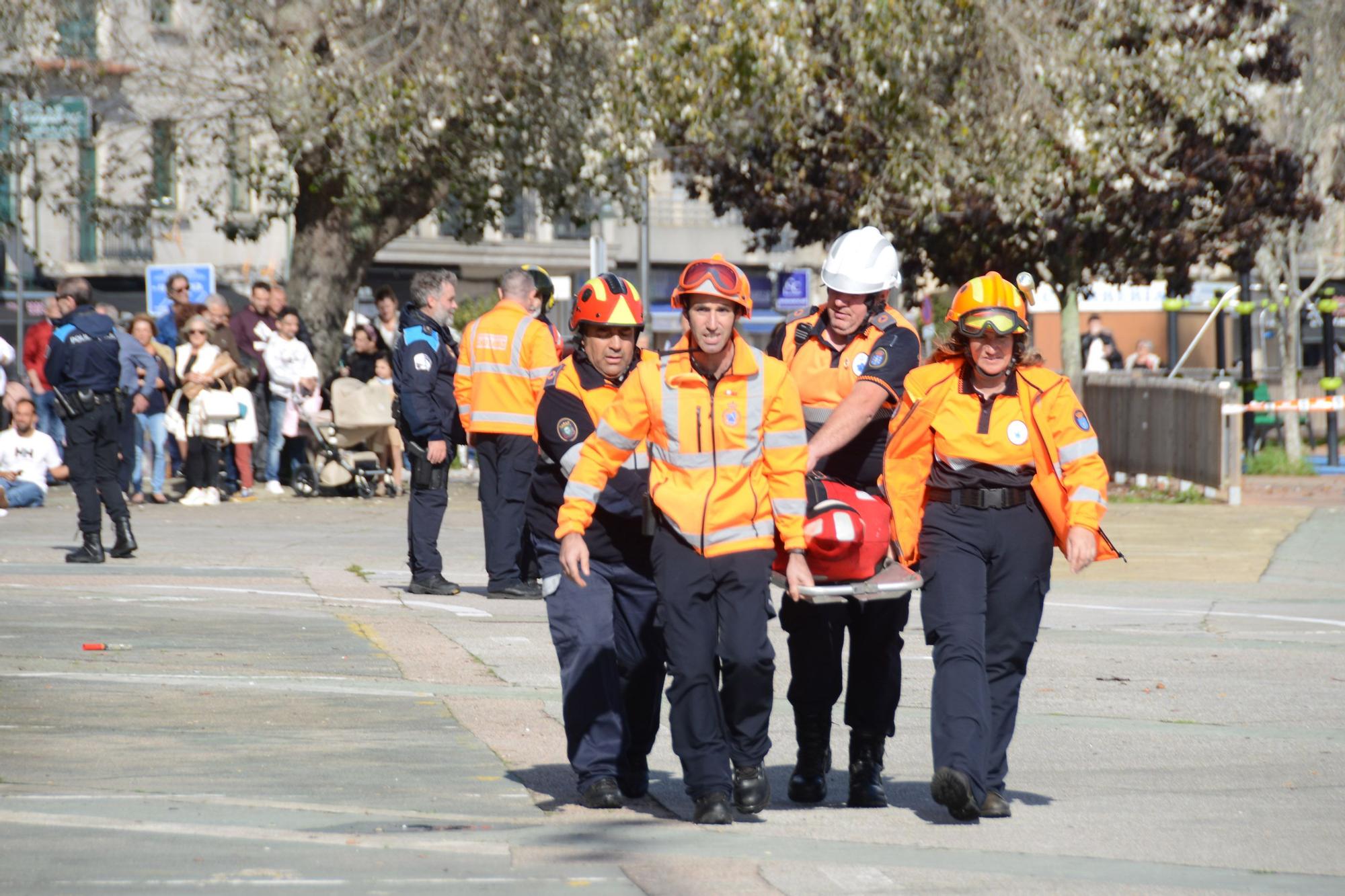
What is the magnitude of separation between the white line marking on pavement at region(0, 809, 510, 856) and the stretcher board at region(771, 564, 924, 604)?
45.4 inches

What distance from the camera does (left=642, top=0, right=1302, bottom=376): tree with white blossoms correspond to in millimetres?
17969

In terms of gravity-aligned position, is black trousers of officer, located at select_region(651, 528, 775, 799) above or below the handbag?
below

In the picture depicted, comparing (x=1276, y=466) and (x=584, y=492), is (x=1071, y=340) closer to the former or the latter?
(x=1276, y=466)

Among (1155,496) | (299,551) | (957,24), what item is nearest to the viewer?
(299,551)

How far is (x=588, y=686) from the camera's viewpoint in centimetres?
628

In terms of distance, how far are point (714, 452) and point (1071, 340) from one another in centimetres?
1694

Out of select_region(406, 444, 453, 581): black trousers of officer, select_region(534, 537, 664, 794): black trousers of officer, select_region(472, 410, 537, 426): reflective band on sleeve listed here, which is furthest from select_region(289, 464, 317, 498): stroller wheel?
select_region(534, 537, 664, 794): black trousers of officer

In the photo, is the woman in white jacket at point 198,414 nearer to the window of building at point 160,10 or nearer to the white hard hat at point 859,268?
the window of building at point 160,10

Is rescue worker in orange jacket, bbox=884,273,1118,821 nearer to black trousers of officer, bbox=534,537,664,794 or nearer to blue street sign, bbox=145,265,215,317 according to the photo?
black trousers of officer, bbox=534,537,664,794

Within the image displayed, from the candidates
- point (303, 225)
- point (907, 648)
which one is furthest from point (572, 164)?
point (907, 648)

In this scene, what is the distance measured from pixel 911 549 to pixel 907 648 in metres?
3.97

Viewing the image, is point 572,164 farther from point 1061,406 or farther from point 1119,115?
point 1061,406

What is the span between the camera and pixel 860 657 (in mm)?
6418

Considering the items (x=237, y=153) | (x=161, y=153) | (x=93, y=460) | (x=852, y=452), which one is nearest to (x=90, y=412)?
(x=93, y=460)
